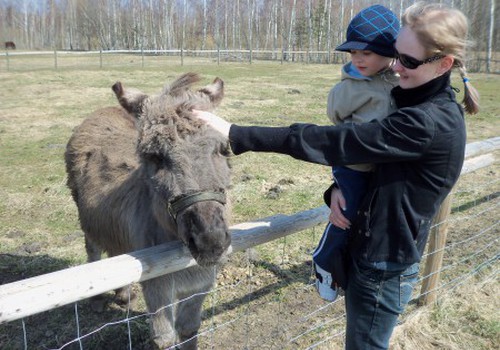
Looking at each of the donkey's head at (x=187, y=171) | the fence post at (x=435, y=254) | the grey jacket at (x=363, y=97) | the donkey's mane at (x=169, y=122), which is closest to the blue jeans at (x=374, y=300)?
the grey jacket at (x=363, y=97)

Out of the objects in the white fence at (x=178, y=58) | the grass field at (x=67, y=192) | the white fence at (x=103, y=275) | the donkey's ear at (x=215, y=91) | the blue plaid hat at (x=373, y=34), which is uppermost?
the white fence at (x=178, y=58)

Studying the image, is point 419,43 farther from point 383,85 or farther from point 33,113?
point 33,113

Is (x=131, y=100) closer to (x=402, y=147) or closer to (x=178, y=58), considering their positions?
(x=402, y=147)

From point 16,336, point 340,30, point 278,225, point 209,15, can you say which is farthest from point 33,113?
point 209,15

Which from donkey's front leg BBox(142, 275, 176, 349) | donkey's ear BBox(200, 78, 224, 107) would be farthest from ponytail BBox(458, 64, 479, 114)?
donkey's front leg BBox(142, 275, 176, 349)

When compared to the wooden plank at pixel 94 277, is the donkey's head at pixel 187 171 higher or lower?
higher

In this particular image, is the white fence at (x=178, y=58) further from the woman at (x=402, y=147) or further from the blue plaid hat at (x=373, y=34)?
the woman at (x=402, y=147)

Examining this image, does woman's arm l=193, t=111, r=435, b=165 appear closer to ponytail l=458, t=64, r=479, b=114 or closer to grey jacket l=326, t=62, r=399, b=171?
grey jacket l=326, t=62, r=399, b=171

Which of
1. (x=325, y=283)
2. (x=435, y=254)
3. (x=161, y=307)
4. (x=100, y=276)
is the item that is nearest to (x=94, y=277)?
(x=100, y=276)

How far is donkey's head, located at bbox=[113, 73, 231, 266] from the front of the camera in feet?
7.14

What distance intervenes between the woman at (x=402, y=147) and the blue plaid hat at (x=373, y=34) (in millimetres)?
154

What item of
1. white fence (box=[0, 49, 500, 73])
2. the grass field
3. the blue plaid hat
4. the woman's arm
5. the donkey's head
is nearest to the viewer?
the woman's arm

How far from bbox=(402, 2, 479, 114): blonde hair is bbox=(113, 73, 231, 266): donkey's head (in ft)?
3.88

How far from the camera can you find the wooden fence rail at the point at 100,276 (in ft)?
5.62
